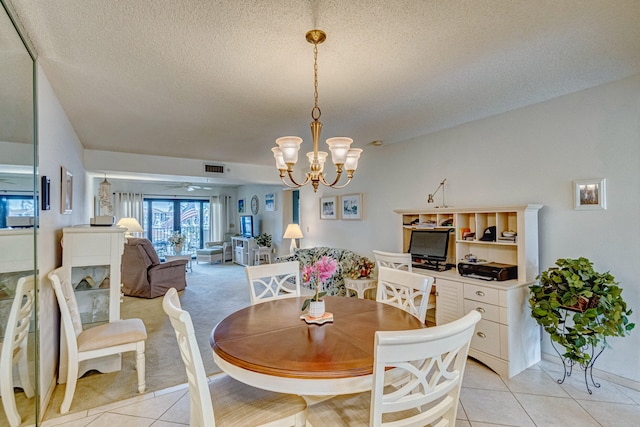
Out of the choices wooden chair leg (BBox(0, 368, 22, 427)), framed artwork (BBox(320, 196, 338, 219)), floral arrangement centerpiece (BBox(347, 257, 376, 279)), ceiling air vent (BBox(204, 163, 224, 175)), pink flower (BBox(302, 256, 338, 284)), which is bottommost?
wooden chair leg (BBox(0, 368, 22, 427))

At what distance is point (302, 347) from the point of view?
4.86 ft

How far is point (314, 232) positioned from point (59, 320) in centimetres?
402

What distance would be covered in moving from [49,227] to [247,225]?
21.8ft

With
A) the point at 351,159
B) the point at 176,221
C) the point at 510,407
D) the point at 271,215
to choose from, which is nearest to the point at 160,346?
the point at 351,159

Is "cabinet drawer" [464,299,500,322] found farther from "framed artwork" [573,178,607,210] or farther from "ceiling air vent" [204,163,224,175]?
"ceiling air vent" [204,163,224,175]

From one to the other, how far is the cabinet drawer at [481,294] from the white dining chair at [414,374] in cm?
167

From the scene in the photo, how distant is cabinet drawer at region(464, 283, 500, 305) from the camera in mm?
2707

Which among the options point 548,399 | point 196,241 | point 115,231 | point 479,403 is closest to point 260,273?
point 115,231

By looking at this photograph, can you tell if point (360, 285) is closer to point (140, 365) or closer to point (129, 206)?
point (140, 365)

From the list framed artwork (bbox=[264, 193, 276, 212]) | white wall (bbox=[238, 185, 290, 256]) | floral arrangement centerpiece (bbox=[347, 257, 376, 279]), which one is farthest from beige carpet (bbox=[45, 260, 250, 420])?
framed artwork (bbox=[264, 193, 276, 212])

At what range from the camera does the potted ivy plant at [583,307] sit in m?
2.27

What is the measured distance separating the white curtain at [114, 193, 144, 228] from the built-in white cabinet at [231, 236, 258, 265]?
8.53ft

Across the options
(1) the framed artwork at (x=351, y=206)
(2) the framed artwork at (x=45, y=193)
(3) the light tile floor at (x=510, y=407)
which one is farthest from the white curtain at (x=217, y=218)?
(3) the light tile floor at (x=510, y=407)

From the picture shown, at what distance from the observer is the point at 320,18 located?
166 cm
